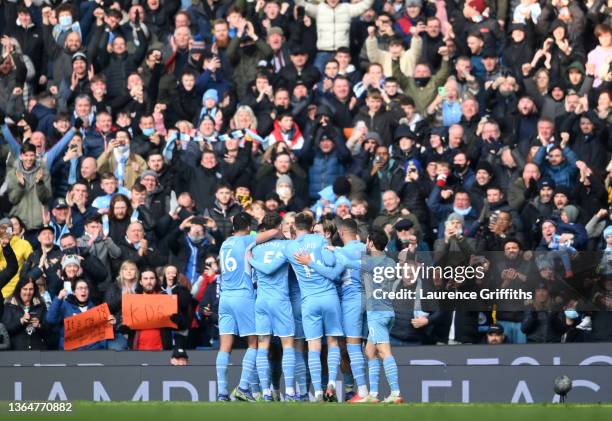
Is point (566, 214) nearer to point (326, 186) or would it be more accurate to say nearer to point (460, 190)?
point (460, 190)

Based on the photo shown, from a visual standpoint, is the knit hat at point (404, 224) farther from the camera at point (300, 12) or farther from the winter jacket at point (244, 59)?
the camera at point (300, 12)

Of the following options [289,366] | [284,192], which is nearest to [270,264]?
[289,366]

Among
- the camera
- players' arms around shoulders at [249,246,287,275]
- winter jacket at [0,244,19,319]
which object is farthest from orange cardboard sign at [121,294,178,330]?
the camera

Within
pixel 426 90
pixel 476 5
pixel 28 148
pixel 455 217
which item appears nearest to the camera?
pixel 455 217

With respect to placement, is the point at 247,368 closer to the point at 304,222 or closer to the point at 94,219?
the point at 304,222

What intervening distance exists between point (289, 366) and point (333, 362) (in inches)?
19.5

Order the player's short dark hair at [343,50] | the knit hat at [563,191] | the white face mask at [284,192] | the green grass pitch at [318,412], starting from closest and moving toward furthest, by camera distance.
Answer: the green grass pitch at [318,412], the knit hat at [563,191], the white face mask at [284,192], the player's short dark hair at [343,50]

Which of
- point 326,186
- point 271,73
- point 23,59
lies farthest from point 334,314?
point 23,59

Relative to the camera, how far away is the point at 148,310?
21.5 meters

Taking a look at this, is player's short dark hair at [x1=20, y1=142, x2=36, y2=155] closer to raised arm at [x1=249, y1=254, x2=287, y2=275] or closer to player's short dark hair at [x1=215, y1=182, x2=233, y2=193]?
player's short dark hair at [x1=215, y1=182, x2=233, y2=193]

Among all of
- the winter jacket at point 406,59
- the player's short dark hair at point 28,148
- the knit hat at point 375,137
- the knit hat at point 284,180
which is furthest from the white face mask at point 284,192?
the player's short dark hair at point 28,148

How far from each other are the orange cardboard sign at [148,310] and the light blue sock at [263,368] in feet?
8.51

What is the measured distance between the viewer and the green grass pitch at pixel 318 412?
56.2 ft

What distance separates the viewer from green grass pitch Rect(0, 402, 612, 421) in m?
17.1
